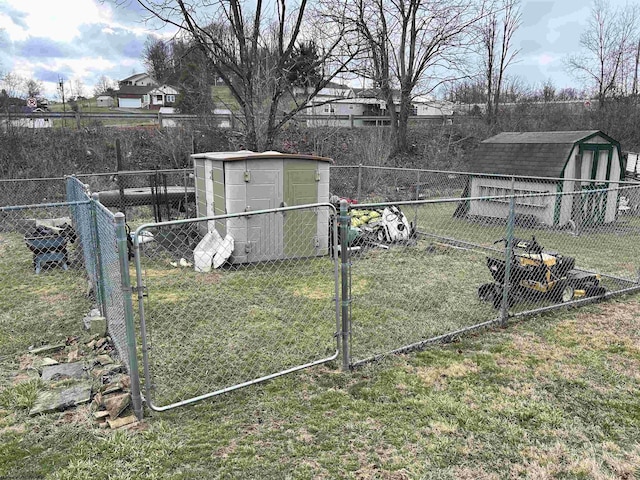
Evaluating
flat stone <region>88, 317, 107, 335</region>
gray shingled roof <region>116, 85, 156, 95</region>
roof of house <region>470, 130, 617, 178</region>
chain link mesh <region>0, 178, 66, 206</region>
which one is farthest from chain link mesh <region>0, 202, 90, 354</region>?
gray shingled roof <region>116, 85, 156, 95</region>

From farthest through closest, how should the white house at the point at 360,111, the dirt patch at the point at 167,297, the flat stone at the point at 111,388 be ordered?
the white house at the point at 360,111
the dirt patch at the point at 167,297
the flat stone at the point at 111,388

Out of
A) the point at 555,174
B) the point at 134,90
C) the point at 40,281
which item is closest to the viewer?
the point at 40,281

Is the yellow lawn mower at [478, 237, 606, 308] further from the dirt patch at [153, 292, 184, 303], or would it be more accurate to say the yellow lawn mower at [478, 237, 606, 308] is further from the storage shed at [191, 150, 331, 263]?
the dirt patch at [153, 292, 184, 303]

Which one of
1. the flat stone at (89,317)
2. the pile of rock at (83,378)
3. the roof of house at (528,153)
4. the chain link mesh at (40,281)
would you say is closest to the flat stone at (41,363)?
the pile of rock at (83,378)

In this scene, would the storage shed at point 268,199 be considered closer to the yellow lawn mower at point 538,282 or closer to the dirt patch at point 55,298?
the dirt patch at point 55,298

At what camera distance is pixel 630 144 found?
24969 millimetres

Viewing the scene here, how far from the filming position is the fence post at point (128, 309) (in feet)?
10.4

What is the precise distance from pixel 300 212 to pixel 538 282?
415 centimetres

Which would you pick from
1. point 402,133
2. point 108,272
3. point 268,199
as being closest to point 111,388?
point 108,272

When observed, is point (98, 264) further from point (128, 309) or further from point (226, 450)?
point (226, 450)

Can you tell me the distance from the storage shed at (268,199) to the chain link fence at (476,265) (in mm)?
1017

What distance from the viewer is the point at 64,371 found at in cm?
425

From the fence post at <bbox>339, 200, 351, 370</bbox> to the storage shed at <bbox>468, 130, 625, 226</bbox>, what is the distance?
28.6 ft

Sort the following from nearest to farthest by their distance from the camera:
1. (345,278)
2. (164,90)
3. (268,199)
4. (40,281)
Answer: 1. (345,278)
2. (40,281)
3. (268,199)
4. (164,90)
